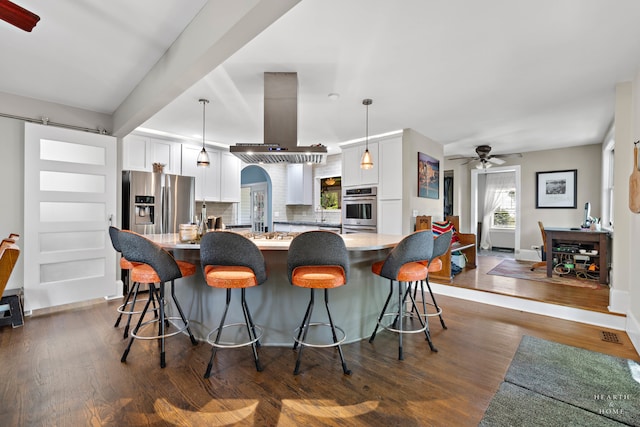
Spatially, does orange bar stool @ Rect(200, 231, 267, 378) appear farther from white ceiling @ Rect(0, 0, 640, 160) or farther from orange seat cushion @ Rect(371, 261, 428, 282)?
white ceiling @ Rect(0, 0, 640, 160)

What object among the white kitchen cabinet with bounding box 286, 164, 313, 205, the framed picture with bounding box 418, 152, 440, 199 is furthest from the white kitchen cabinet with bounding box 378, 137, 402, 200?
the white kitchen cabinet with bounding box 286, 164, 313, 205

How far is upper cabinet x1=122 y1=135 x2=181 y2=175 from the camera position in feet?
14.3

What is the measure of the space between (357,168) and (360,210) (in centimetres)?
74

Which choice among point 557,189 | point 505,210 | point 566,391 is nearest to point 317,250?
point 566,391

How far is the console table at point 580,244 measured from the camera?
4.09 metres

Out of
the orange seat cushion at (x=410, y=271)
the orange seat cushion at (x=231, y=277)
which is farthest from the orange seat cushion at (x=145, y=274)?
the orange seat cushion at (x=410, y=271)

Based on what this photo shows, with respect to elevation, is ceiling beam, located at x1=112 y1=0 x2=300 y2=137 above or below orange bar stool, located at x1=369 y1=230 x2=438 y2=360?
above

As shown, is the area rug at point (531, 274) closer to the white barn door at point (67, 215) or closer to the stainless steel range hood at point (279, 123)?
the stainless steel range hood at point (279, 123)

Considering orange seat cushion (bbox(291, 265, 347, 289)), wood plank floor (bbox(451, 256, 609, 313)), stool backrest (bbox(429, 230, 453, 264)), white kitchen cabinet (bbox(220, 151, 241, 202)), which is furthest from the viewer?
white kitchen cabinet (bbox(220, 151, 241, 202))

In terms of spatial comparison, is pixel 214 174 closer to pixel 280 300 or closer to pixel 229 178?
pixel 229 178

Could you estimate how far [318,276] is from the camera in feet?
6.76

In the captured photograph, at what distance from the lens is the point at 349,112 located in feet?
Result: 12.4

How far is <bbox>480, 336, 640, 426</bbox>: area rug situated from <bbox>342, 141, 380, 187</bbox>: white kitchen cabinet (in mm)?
Answer: 3189

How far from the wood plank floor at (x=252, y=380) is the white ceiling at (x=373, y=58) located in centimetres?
239
